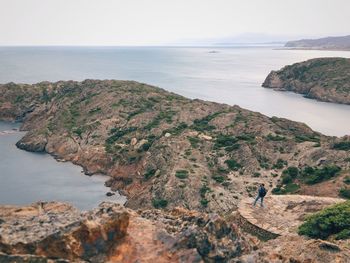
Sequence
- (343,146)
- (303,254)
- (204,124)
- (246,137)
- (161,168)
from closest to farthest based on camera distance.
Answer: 1. (303,254)
2. (343,146)
3. (161,168)
4. (246,137)
5. (204,124)

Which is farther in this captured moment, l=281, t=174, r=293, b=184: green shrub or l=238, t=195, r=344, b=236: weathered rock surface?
l=281, t=174, r=293, b=184: green shrub

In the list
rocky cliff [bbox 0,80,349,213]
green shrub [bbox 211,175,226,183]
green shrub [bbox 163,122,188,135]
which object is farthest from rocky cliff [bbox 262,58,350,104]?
green shrub [bbox 211,175,226,183]

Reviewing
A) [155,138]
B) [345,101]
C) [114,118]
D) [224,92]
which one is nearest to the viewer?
[155,138]

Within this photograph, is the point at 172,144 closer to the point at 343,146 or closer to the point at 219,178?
the point at 219,178

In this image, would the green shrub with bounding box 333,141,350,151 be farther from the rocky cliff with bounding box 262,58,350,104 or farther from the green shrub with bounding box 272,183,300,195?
the rocky cliff with bounding box 262,58,350,104

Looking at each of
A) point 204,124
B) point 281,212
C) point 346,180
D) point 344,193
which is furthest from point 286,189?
point 204,124

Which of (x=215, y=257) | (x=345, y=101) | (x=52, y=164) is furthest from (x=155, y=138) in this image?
(x=345, y=101)

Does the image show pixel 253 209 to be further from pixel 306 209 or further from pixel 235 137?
pixel 235 137
